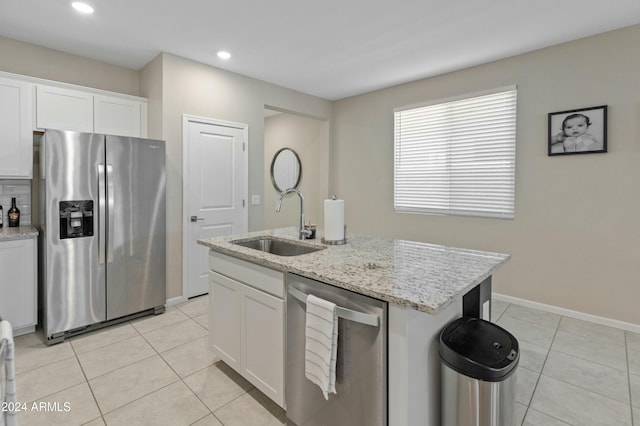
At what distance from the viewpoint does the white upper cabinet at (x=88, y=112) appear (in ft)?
9.91

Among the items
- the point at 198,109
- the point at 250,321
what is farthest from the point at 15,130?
the point at 250,321

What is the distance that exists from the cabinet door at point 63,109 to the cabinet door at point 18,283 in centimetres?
115

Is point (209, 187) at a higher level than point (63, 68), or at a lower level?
lower

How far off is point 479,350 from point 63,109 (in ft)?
13.0

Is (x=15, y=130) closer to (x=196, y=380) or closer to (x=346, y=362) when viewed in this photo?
(x=196, y=380)

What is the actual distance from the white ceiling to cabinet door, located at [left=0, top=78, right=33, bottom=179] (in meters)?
0.58

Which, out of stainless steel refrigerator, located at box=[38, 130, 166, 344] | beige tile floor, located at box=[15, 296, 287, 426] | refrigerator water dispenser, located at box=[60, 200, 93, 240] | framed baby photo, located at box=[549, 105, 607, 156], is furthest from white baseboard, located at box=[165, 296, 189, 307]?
framed baby photo, located at box=[549, 105, 607, 156]

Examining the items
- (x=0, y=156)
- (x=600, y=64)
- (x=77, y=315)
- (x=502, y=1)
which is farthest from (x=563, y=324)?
(x=0, y=156)

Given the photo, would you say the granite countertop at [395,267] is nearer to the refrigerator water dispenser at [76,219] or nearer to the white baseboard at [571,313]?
the refrigerator water dispenser at [76,219]

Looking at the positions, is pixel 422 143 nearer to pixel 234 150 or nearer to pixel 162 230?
pixel 234 150

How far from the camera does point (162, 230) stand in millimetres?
3230

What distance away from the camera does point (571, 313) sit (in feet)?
10.4

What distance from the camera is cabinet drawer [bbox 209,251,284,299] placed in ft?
5.74

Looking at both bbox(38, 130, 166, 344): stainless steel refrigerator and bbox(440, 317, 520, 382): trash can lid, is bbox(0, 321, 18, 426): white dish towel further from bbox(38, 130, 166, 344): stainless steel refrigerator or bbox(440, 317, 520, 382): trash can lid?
bbox(38, 130, 166, 344): stainless steel refrigerator
